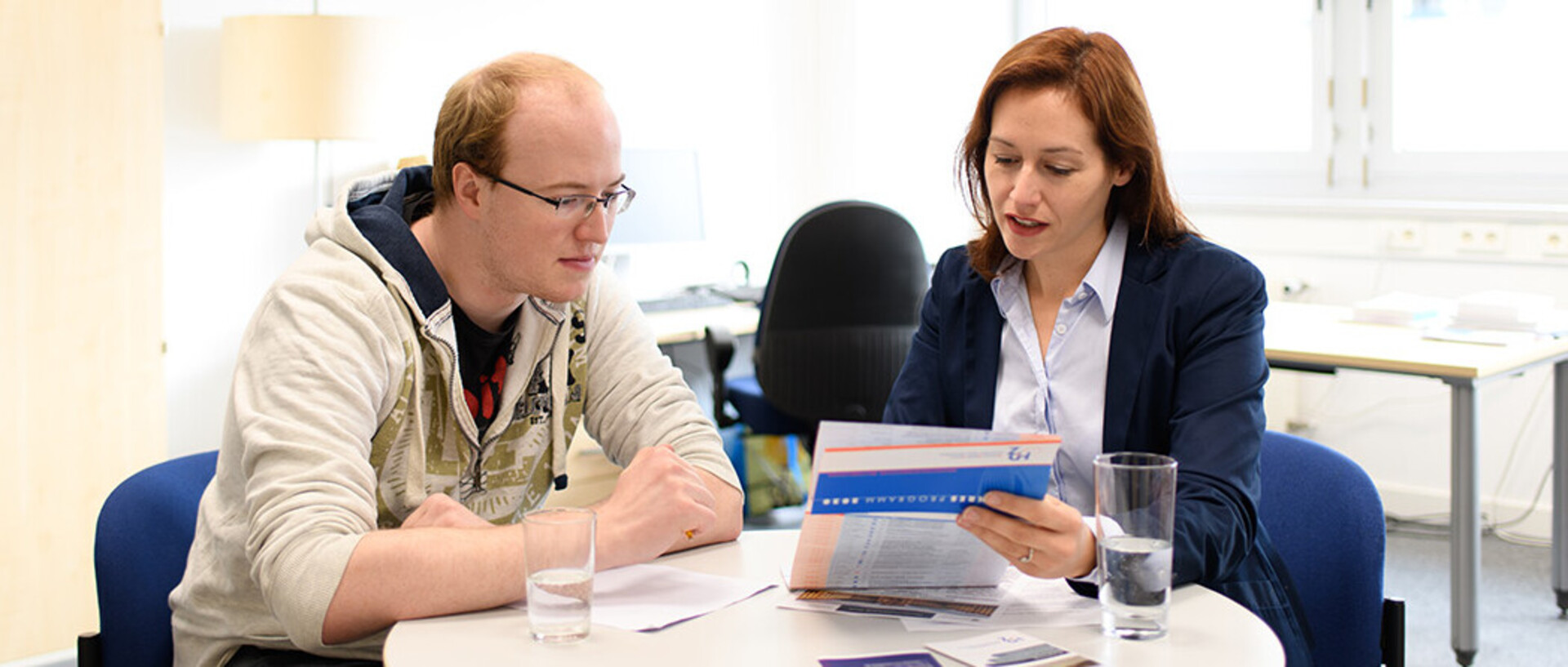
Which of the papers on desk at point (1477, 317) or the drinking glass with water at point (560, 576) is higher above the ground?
the papers on desk at point (1477, 317)

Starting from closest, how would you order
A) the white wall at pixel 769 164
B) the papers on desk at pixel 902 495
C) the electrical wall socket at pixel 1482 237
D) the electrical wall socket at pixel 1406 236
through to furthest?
1. the papers on desk at pixel 902 495
2. the white wall at pixel 769 164
3. the electrical wall socket at pixel 1482 237
4. the electrical wall socket at pixel 1406 236

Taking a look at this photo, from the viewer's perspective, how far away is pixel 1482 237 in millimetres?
4172

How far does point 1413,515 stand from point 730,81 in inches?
107

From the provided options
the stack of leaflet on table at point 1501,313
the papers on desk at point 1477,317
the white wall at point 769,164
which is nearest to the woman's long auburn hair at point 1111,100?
the papers on desk at point 1477,317

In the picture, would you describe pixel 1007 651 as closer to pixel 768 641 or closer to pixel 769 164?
pixel 768 641

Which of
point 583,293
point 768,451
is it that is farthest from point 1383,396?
point 583,293

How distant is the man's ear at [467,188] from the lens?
1584mm

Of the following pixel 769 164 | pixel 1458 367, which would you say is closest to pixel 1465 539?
pixel 1458 367

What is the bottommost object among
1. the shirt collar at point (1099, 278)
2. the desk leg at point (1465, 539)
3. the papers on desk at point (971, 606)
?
the desk leg at point (1465, 539)

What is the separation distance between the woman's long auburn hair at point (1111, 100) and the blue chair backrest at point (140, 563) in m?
1.10

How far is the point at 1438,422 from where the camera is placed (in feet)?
14.1

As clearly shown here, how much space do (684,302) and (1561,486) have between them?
2399mm

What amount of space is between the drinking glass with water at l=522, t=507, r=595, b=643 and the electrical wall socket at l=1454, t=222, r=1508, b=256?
3.71 meters

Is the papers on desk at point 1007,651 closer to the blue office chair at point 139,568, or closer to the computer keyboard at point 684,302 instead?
the blue office chair at point 139,568
